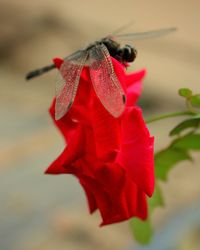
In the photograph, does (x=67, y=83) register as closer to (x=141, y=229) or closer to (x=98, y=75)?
(x=98, y=75)

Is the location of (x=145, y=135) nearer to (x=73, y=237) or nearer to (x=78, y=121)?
(x=78, y=121)

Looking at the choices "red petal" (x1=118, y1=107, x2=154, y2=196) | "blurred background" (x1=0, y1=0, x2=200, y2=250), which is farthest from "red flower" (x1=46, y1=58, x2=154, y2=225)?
"blurred background" (x1=0, y1=0, x2=200, y2=250)

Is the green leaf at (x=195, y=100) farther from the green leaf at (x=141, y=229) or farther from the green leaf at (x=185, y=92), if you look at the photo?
the green leaf at (x=141, y=229)

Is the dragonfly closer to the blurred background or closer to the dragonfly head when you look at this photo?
the dragonfly head

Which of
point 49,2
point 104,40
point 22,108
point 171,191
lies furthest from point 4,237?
point 49,2

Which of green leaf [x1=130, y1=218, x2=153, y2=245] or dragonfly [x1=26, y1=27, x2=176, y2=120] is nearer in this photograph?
dragonfly [x1=26, y1=27, x2=176, y2=120]

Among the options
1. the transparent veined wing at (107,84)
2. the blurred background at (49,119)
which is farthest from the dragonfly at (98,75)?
the blurred background at (49,119)

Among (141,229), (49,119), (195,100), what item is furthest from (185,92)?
(49,119)
